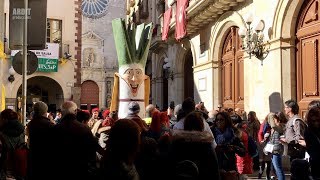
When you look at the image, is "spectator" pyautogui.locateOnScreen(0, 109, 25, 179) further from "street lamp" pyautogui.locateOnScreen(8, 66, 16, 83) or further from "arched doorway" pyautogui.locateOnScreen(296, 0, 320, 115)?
"street lamp" pyautogui.locateOnScreen(8, 66, 16, 83)

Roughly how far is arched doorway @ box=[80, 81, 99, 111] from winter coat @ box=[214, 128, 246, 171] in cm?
3163

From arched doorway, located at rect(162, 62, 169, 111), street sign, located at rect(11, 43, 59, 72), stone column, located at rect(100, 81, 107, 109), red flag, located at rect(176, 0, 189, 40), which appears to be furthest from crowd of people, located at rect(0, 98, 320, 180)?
stone column, located at rect(100, 81, 107, 109)

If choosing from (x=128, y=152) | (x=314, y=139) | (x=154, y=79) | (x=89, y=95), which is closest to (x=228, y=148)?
(x=314, y=139)

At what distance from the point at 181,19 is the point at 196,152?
12.6 metres

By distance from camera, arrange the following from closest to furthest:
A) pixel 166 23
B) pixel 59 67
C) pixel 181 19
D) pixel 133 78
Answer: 1. pixel 133 78
2. pixel 181 19
3. pixel 166 23
4. pixel 59 67

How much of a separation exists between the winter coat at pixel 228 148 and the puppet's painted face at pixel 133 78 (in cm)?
533

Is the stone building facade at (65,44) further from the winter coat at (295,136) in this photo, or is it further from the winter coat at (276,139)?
the winter coat at (295,136)

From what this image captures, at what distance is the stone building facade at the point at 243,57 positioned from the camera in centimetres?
1025

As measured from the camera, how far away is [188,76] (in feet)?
63.4

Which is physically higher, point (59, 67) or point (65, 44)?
point (65, 44)

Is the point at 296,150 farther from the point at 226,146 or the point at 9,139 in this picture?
the point at 9,139

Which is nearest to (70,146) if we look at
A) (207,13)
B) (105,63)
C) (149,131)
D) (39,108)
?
(39,108)

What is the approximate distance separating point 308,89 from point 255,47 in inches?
70.6

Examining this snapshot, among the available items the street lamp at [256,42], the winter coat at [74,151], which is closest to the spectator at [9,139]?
the winter coat at [74,151]
